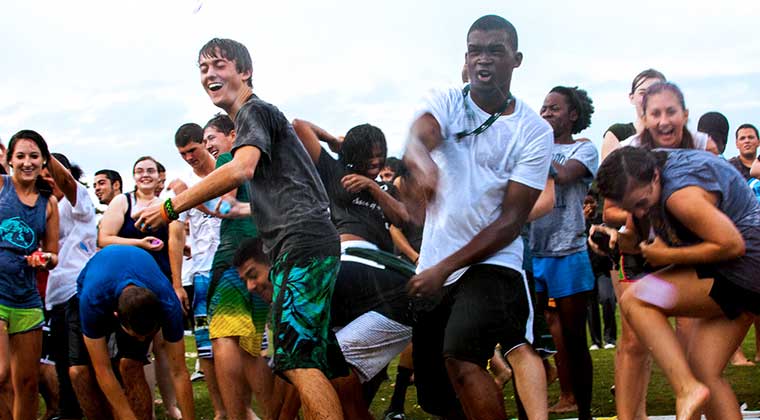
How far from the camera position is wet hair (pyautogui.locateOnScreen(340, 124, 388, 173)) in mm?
5832

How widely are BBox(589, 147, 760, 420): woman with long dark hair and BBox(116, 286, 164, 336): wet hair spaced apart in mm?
2902

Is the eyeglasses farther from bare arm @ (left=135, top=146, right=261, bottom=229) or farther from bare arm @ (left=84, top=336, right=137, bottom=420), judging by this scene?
bare arm @ (left=135, top=146, right=261, bottom=229)

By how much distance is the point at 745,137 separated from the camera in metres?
9.73

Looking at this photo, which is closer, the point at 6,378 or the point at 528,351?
the point at 528,351

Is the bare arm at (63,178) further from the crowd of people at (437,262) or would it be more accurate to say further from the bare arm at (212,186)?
the bare arm at (212,186)

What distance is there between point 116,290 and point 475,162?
9.15 ft

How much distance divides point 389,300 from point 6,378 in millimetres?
2979

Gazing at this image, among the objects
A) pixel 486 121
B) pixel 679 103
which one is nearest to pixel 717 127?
pixel 679 103

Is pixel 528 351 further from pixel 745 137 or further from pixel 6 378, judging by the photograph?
pixel 745 137

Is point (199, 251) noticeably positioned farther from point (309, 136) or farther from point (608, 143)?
point (608, 143)

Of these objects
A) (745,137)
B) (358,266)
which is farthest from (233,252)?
(745,137)

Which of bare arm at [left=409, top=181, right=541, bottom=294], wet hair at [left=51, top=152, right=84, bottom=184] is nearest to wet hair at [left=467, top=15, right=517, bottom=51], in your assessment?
bare arm at [left=409, top=181, right=541, bottom=294]

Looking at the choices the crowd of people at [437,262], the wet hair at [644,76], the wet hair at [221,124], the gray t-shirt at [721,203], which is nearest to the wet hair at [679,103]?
the crowd of people at [437,262]

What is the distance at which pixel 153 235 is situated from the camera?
7.69 m
